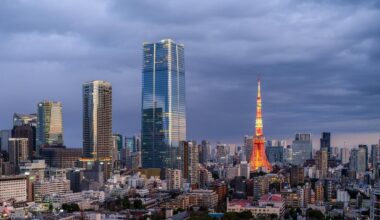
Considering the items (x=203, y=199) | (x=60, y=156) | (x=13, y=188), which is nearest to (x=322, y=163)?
(x=203, y=199)

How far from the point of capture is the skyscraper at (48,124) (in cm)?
4684

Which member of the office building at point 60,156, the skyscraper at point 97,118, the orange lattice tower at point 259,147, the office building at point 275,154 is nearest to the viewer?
the orange lattice tower at point 259,147

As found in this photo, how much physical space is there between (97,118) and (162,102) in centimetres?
664

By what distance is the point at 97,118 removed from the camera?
141 feet

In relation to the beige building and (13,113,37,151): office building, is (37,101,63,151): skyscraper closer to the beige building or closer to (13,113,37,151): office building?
(13,113,37,151): office building

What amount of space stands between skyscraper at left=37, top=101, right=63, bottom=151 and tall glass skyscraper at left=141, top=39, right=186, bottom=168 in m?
8.06

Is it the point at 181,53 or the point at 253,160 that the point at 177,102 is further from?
the point at 253,160

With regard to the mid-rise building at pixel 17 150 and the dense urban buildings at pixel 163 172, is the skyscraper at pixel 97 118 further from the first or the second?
the mid-rise building at pixel 17 150

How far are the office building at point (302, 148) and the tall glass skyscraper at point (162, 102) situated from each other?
1309cm

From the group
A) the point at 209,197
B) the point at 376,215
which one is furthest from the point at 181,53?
the point at 376,215

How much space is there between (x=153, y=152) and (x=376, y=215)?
120 ft

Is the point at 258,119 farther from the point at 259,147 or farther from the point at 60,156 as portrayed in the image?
the point at 60,156

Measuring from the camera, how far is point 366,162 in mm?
42375

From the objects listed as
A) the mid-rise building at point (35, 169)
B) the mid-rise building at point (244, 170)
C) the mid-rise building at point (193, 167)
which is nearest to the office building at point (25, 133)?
the mid-rise building at point (35, 169)
